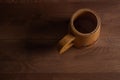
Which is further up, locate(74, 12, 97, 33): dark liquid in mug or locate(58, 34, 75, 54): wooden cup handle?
locate(74, 12, 97, 33): dark liquid in mug

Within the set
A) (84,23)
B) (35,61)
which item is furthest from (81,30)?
(35,61)

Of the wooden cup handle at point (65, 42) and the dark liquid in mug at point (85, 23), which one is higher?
the dark liquid in mug at point (85, 23)

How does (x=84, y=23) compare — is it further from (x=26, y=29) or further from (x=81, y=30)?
Answer: (x=26, y=29)
